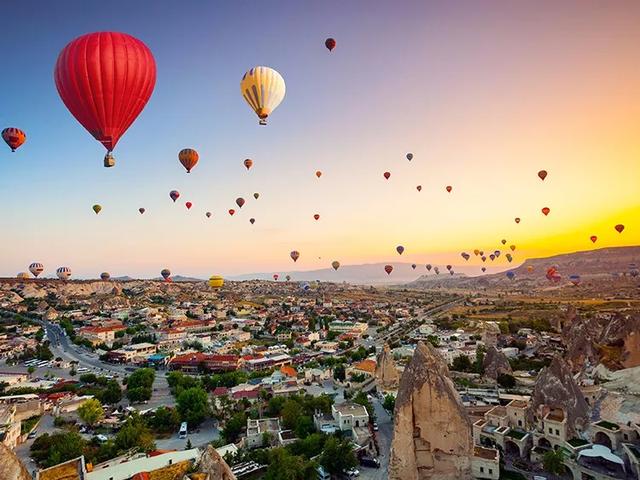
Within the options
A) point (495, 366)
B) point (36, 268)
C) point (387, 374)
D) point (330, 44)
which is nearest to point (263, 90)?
point (330, 44)

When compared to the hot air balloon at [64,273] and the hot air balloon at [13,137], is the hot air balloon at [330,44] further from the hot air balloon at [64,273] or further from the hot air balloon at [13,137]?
the hot air balloon at [64,273]

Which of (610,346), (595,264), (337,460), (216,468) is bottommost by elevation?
(337,460)

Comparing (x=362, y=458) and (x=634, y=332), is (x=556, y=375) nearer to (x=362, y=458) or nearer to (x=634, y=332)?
(x=362, y=458)

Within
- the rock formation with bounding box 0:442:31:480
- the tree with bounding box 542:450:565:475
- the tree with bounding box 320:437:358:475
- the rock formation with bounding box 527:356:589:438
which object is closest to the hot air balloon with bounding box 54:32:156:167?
the rock formation with bounding box 0:442:31:480

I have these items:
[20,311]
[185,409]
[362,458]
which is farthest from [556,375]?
[20,311]

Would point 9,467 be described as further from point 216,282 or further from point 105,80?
point 216,282

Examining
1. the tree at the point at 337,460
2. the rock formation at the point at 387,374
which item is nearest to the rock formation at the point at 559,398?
the tree at the point at 337,460
